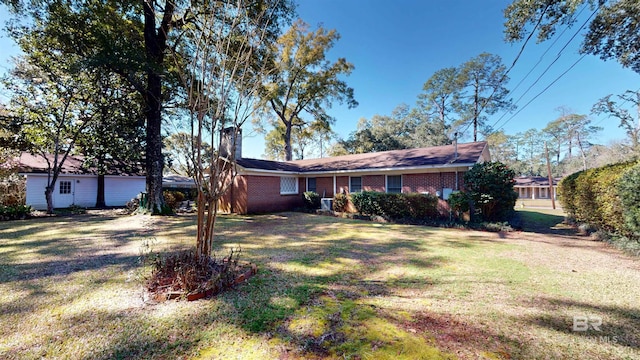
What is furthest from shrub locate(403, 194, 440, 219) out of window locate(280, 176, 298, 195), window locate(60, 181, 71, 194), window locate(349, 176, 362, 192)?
window locate(60, 181, 71, 194)

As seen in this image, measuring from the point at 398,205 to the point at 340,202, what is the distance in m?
3.43

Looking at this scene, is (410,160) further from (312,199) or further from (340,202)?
(312,199)

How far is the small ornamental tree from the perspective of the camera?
929 cm

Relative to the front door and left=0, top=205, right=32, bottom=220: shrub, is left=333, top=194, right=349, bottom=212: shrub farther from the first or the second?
the front door

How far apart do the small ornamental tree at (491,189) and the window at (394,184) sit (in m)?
3.55

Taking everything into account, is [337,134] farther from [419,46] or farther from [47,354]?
[47,354]

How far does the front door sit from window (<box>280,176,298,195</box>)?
15504 millimetres

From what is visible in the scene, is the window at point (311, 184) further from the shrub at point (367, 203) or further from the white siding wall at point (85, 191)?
the white siding wall at point (85, 191)

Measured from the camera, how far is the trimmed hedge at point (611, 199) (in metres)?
5.45

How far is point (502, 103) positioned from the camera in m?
25.6

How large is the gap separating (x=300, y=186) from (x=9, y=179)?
51.3 feet

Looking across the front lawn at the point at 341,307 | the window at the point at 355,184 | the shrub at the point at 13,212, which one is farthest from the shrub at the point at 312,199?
the shrub at the point at 13,212

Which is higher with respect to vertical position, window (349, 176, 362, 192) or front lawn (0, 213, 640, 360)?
window (349, 176, 362, 192)

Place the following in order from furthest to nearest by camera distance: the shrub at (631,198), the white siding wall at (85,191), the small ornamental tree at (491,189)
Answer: the white siding wall at (85,191) → the small ornamental tree at (491,189) → the shrub at (631,198)
